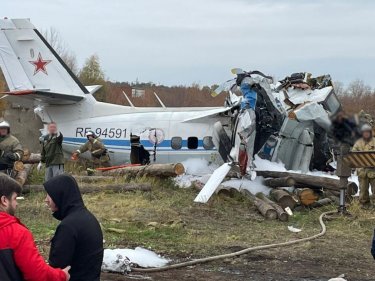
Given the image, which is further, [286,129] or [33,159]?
[33,159]

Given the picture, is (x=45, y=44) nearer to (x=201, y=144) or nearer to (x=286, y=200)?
(x=201, y=144)

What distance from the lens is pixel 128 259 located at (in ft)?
23.7

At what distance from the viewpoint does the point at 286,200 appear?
12.4 m

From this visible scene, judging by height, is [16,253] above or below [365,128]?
below

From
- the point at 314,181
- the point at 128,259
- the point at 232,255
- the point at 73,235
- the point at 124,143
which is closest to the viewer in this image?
the point at 73,235

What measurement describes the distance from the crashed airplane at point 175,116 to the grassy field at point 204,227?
223 cm

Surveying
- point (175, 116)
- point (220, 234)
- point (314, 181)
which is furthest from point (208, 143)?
point (220, 234)

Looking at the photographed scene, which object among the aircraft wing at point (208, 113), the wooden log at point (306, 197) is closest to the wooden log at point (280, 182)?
the wooden log at point (306, 197)

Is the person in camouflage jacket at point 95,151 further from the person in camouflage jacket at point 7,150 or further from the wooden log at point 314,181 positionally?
the wooden log at point 314,181

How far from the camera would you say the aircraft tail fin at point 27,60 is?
17375 millimetres

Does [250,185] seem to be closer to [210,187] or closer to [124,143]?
[210,187]

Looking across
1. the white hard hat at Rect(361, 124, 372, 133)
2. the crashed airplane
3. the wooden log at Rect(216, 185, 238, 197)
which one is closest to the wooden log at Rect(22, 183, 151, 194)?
the wooden log at Rect(216, 185, 238, 197)

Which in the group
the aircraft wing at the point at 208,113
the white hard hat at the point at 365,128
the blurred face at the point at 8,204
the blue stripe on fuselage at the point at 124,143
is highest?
the white hard hat at the point at 365,128

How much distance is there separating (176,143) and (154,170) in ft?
7.21
